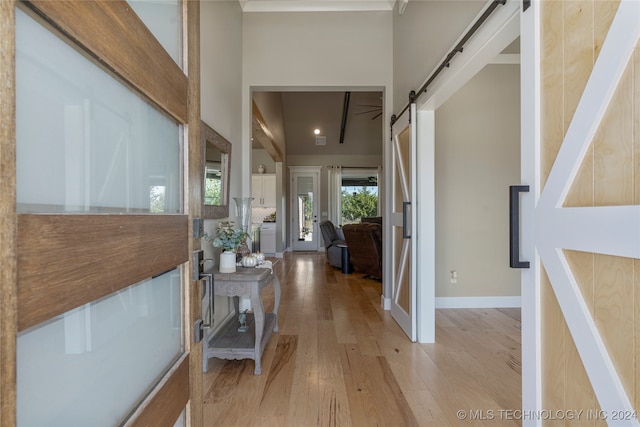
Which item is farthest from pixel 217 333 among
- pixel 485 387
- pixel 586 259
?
pixel 586 259

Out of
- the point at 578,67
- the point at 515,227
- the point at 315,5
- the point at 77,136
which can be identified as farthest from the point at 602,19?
the point at 315,5

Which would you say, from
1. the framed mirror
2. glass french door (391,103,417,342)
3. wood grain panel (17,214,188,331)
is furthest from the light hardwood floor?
wood grain panel (17,214,188,331)

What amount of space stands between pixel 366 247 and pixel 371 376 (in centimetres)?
327

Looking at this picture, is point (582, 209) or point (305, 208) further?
point (305, 208)

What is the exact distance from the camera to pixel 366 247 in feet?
17.3

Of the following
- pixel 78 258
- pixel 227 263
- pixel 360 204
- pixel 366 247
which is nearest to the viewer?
pixel 78 258

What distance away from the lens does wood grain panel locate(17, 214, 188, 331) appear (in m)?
0.44

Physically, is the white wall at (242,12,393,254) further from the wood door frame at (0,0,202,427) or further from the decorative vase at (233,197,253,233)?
the wood door frame at (0,0,202,427)

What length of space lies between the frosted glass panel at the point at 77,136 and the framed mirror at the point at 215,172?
1.57 metres

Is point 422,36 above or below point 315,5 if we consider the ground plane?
below

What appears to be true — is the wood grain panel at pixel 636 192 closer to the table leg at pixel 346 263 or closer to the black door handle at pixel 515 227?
the black door handle at pixel 515 227

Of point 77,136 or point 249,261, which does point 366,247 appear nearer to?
point 249,261

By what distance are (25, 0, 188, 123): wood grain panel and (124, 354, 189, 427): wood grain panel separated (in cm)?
76

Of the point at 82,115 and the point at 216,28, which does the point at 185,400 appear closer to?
the point at 82,115
